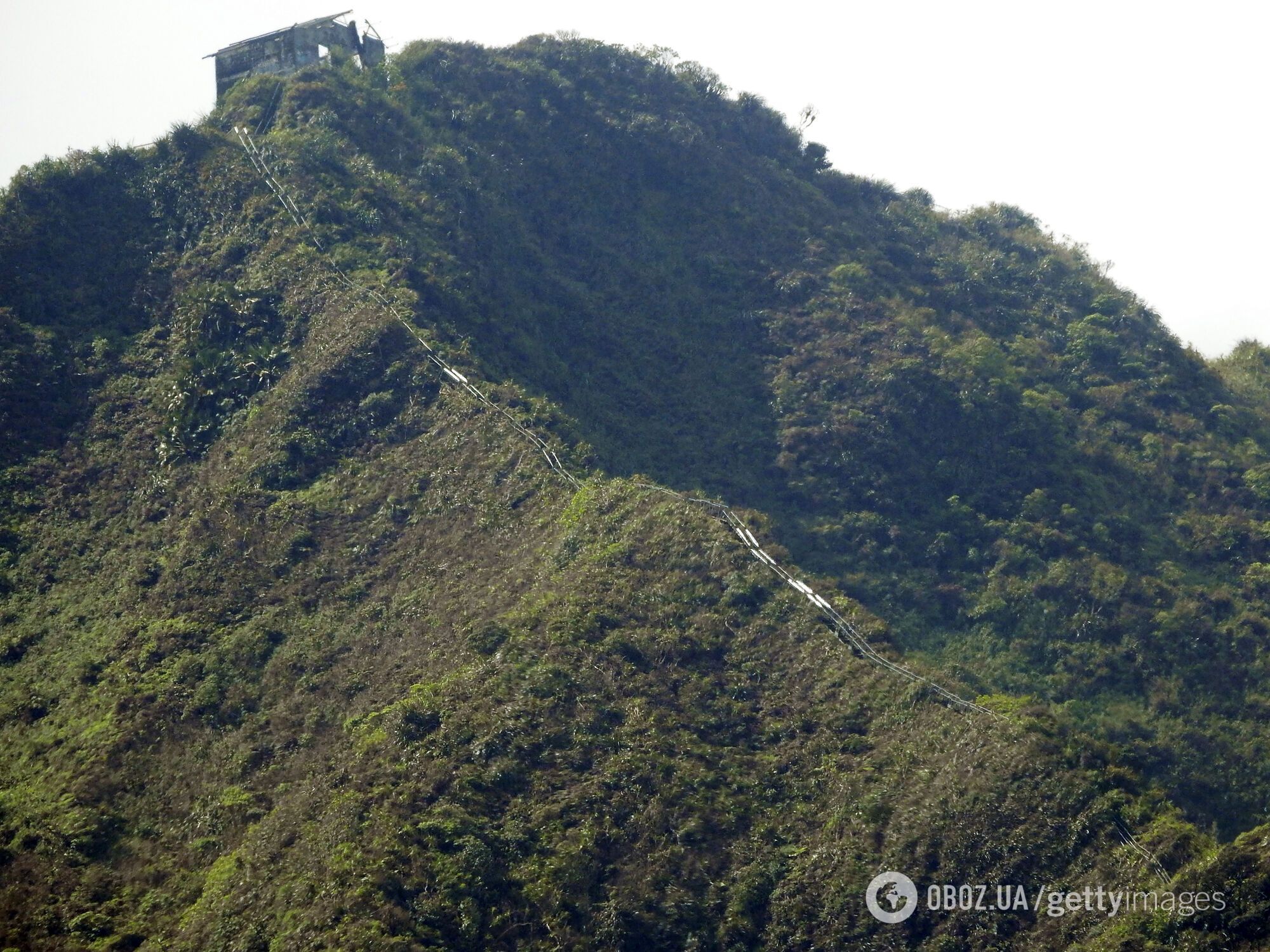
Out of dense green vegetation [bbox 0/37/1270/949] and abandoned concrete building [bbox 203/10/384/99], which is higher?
abandoned concrete building [bbox 203/10/384/99]

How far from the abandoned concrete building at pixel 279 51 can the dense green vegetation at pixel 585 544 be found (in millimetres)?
2897

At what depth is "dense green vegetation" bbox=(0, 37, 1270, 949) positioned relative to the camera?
17891 millimetres

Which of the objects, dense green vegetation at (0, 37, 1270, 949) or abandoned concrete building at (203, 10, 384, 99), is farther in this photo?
abandoned concrete building at (203, 10, 384, 99)

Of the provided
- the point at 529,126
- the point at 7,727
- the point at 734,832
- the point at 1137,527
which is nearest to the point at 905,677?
the point at 734,832

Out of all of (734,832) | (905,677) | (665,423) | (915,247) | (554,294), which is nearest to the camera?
(734,832)

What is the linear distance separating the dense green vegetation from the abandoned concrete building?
290 cm

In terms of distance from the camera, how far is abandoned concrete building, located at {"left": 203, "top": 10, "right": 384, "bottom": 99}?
43.1m

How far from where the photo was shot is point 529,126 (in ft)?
134

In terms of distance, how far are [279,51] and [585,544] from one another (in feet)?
92.4

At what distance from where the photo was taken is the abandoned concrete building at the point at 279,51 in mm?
43125

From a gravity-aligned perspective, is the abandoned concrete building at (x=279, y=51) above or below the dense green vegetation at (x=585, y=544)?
above

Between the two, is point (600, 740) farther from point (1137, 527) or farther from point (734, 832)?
point (1137, 527)

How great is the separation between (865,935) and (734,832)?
259 centimetres

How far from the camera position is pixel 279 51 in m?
43.2
